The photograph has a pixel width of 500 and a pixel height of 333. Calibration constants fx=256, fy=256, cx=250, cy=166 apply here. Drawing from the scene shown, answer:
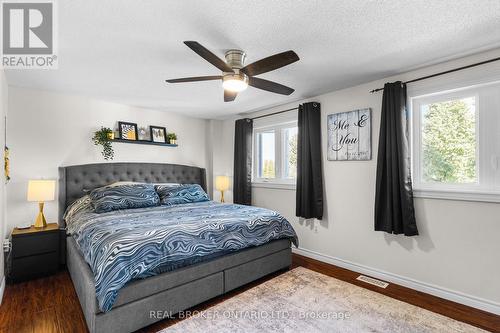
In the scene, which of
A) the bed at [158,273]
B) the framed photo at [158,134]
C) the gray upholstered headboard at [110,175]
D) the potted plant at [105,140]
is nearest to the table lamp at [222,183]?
the gray upholstered headboard at [110,175]

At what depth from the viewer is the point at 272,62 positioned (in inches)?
76.9

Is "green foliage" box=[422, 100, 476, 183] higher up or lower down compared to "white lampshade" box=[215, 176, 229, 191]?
higher up

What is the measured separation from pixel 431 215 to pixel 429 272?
58 centimetres

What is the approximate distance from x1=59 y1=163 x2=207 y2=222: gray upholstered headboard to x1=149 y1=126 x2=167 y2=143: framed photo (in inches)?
16.7

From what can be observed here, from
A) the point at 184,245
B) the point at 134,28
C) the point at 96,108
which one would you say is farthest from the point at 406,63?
the point at 96,108

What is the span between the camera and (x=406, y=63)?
101 inches

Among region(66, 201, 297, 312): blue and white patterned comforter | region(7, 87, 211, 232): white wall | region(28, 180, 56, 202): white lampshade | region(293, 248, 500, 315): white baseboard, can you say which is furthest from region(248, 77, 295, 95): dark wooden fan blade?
region(28, 180, 56, 202): white lampshade

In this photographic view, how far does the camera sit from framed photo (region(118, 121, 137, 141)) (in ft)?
12.9

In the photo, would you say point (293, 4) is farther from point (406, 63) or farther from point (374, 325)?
point (374, 325)

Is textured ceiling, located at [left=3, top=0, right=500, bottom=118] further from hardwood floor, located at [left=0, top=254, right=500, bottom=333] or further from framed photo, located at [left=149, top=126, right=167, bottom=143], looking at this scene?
hardwood floor, located at [left=0, top=254, right=500, bottom=333]

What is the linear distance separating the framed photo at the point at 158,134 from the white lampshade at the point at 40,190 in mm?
1612

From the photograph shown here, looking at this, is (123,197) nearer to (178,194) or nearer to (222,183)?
(178,194)

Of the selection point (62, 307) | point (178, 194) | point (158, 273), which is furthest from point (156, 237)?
point (178, 194)

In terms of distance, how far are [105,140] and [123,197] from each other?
3.49 feet
